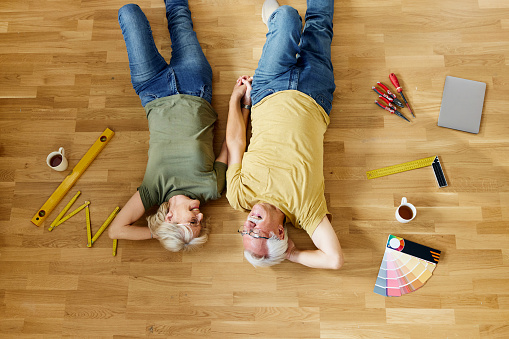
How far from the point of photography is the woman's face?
2180mm

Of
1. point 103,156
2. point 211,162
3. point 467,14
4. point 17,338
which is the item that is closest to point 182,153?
point 211,162

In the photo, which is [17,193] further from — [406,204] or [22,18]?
[406,204]

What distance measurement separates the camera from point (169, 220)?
7.23 feet

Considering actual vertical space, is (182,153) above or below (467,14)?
below

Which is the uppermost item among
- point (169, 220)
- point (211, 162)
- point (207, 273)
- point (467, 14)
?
point (467, 14)

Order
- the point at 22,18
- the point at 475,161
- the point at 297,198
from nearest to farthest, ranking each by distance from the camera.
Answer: the point at 297,198 < the point at 475,161 < the point at 22,18

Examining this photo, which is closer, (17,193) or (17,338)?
(17,338)

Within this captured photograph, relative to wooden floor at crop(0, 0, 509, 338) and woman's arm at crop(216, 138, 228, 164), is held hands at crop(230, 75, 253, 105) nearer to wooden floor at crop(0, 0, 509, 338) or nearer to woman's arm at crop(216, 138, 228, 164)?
wooden floor at crop(0, 0, 509, 338)

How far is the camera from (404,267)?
233 centimetres

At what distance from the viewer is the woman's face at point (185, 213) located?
2.18 metres

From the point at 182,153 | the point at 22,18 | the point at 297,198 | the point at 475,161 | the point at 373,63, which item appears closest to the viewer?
the point at 297,198

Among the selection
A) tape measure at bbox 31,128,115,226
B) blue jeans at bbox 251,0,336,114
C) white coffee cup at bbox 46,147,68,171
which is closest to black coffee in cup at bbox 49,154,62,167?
white coffee cup at bbox 46,147,68,171

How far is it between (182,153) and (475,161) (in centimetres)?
198

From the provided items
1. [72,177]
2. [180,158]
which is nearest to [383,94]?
[180,158]
